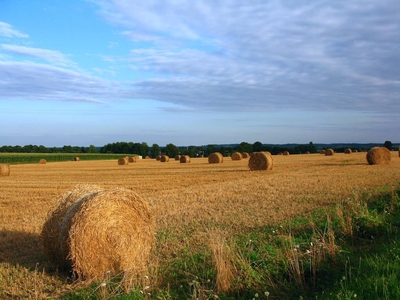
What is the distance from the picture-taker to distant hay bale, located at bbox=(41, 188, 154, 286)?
6809 mm

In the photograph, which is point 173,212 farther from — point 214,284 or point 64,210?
point 214,284

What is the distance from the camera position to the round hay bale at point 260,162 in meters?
28.9

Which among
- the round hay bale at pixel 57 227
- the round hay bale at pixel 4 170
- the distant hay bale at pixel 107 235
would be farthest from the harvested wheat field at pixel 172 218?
the round hay bale at pixel 4 170

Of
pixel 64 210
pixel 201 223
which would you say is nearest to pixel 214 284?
pixel 64 210

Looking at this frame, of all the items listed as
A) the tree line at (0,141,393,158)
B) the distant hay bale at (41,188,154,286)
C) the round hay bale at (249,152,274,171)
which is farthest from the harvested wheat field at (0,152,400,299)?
the tree line at (0,141,393,158)

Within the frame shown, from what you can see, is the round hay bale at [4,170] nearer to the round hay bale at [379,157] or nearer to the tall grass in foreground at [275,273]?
the round hay bale at [379,157]

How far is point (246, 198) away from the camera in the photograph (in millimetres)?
14164

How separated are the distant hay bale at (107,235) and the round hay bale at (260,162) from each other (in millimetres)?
21572

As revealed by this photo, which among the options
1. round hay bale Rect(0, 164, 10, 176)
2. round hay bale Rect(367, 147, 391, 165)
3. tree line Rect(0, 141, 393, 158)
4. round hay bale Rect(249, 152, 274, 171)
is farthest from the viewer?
tree line Rect(0, 141, 393, 158)

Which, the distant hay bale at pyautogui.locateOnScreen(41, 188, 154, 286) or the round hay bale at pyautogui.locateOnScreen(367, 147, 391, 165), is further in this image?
the round hay bale at pyautogui.locateOnScreen(367, 147, 391, 165)

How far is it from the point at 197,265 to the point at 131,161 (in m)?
48.0

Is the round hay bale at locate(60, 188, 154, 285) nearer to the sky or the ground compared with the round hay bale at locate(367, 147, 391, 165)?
nearer to the ground

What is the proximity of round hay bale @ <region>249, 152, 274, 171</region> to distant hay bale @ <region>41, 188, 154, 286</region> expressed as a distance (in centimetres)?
2157

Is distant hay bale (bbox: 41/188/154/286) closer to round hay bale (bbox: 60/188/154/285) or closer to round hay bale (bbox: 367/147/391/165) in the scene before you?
round hay bale (bbox: 60/188/154/285)
